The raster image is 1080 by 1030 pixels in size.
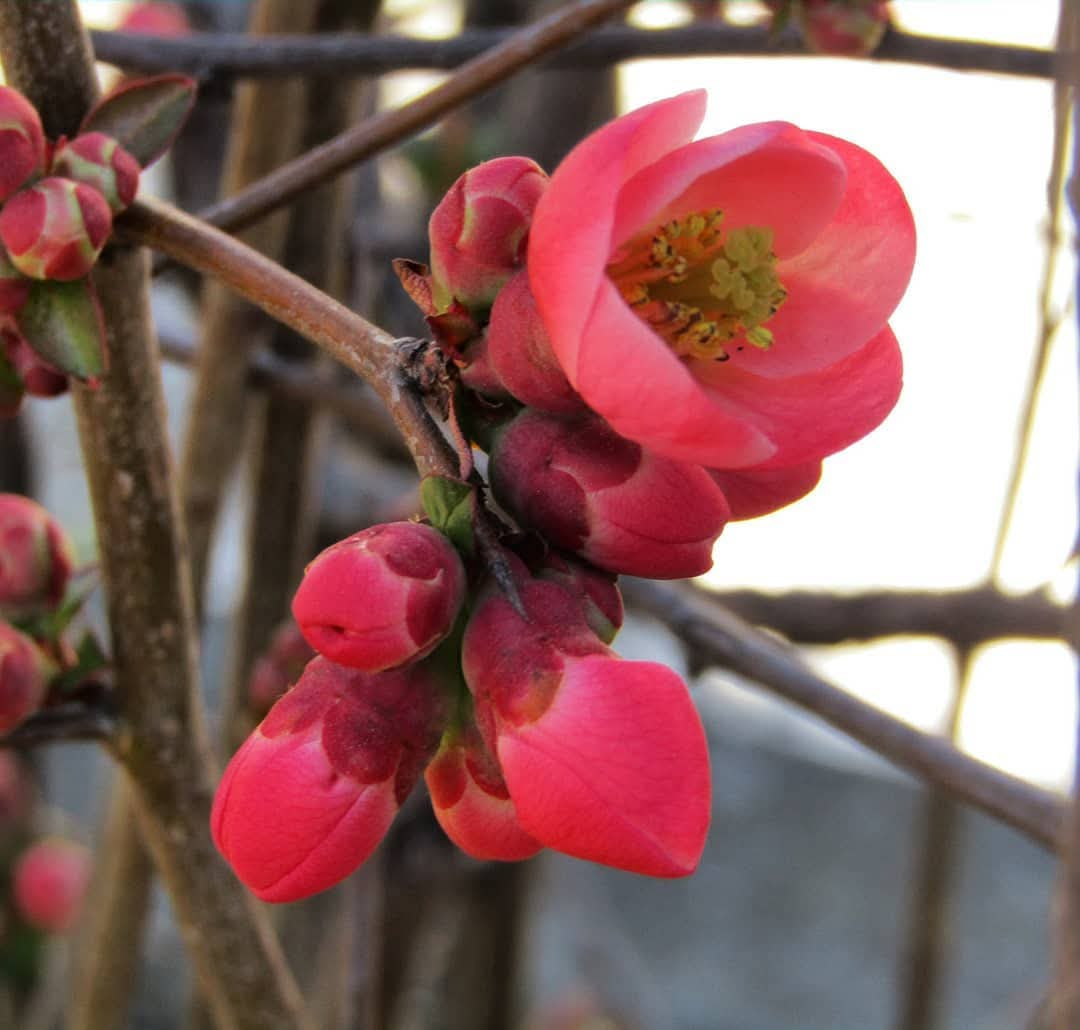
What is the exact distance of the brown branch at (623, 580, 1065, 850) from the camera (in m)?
0.66

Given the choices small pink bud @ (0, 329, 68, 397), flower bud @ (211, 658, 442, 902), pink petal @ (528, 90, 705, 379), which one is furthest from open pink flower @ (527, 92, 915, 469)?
small pink bud @ (0, 329, 68, 397)

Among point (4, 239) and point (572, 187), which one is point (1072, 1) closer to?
point (572, 187)

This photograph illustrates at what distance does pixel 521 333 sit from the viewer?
16.6 inches

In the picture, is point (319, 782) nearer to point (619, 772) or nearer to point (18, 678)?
point (619, 772)

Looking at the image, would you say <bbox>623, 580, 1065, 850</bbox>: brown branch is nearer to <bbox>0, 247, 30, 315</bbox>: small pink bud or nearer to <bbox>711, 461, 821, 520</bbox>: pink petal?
<bbox>711, 461, 821, 520</bbox>: pink petal

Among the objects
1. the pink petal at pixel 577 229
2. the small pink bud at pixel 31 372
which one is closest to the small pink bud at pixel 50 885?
the small pink bud at pixel 31 372

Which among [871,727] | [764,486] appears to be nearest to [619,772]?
[764,486]

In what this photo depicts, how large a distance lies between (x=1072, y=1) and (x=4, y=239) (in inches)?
14.1

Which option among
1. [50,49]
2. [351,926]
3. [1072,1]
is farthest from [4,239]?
[351,926]

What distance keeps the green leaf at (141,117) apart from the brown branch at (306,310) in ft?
0.12

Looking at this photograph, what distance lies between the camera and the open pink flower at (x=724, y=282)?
386mm

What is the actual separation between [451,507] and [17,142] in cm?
21

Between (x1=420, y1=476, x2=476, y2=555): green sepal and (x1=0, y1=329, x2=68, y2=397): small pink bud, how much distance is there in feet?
0.69

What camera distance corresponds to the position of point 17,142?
0.48 m
